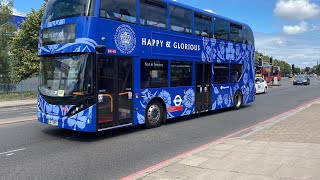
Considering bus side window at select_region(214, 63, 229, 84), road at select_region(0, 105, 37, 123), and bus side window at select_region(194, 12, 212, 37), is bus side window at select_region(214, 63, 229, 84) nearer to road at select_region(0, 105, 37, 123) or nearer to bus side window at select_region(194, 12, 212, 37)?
bus side window at select_region(194, 12, 212, 37)

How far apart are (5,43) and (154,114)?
2330 centimetres

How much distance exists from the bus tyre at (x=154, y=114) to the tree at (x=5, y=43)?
22.4 metres

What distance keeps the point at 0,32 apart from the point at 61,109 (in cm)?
2380

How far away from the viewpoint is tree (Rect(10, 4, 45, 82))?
1110 inches

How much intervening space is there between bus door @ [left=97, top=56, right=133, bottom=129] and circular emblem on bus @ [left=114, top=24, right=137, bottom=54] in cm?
27

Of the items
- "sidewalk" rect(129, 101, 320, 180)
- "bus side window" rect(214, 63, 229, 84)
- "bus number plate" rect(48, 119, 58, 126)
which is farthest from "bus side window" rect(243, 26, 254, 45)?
"bus number plate" rect(48, 119, 58, 126)

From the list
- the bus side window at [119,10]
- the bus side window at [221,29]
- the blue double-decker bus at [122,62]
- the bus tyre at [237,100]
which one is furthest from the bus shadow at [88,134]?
the bus tyre at [237,100]

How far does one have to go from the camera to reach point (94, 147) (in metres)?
8.48

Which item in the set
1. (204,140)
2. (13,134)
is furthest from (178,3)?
(13,134)

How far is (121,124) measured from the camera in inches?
388

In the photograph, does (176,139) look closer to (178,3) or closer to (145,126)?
(145,126)

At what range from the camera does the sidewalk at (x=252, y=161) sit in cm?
556

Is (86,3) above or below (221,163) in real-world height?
above

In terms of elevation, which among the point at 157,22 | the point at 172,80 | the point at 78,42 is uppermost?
the point at 157,22
